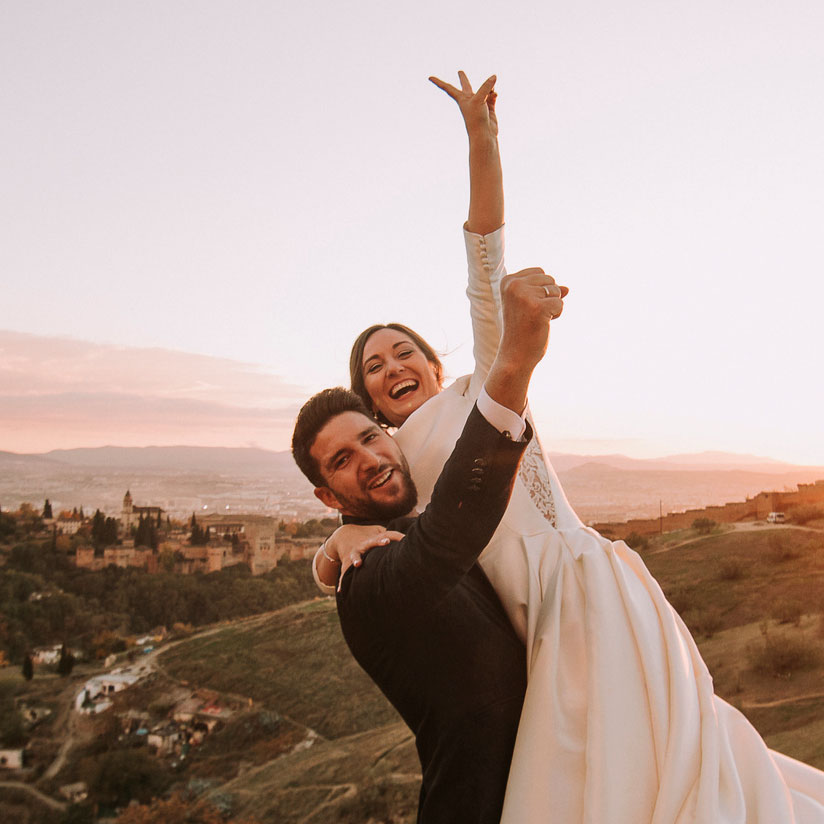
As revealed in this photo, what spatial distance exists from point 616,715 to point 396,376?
154cm

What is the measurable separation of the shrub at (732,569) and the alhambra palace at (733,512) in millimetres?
2129

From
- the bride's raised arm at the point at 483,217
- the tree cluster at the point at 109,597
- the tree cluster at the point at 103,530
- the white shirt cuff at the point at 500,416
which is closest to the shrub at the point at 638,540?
the tree cluster at the point at 109,597

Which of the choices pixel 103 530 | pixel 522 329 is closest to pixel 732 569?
pixel 522 329

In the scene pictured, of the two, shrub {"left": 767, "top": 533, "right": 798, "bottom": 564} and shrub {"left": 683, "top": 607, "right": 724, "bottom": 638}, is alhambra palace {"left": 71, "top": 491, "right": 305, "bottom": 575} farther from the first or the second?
shrub {"left": 767, "top": 533, "right": 798, "bottom": 564}

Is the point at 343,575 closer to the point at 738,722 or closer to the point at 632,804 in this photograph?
the point at 632,804

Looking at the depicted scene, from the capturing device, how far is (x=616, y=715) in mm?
1387

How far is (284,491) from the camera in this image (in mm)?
18562

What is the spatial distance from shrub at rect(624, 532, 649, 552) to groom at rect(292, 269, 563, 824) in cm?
1422

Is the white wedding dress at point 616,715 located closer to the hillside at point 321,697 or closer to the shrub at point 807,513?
the hillside at point 321,697

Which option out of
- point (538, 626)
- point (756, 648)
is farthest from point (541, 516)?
point (756, 648)

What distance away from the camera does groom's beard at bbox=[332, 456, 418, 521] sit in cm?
172

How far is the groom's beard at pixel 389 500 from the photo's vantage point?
67.6 inches

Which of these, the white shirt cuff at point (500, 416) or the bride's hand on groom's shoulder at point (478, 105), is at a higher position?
the bride's hand on groom's shoulder at point (478, 105)

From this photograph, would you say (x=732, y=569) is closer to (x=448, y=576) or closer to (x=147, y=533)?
(x=448, y=576)
